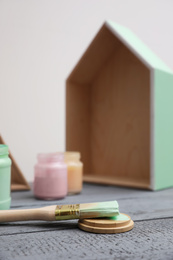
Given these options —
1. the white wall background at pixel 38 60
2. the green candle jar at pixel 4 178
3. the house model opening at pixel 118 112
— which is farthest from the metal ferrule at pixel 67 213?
the white wall background at pixel 38 60

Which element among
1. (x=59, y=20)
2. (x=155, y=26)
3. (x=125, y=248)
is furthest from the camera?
(x=155, y=26)

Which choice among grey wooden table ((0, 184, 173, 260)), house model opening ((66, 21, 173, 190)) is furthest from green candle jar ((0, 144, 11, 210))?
house model opening ((66, 21, 173, 190))

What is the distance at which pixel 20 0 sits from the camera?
39.8 inches

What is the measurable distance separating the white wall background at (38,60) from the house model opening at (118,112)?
0.13 meters

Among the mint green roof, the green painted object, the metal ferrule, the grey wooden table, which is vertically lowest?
the grey wooden table

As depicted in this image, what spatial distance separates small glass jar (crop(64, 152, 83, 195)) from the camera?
2.48ft

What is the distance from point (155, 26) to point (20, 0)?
0.56 metres

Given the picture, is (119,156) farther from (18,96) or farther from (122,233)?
(122,233)

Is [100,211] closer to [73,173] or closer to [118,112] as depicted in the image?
[73,173]

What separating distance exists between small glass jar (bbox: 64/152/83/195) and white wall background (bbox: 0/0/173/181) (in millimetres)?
303

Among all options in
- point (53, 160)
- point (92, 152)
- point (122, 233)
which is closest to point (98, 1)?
point (92, 152)

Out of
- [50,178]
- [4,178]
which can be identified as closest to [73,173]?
[50,178]

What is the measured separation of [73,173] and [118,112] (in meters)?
0.30

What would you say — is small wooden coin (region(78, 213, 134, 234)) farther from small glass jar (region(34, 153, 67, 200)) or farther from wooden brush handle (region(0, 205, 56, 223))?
small glass jar (region(34, 153, 67, 200))
